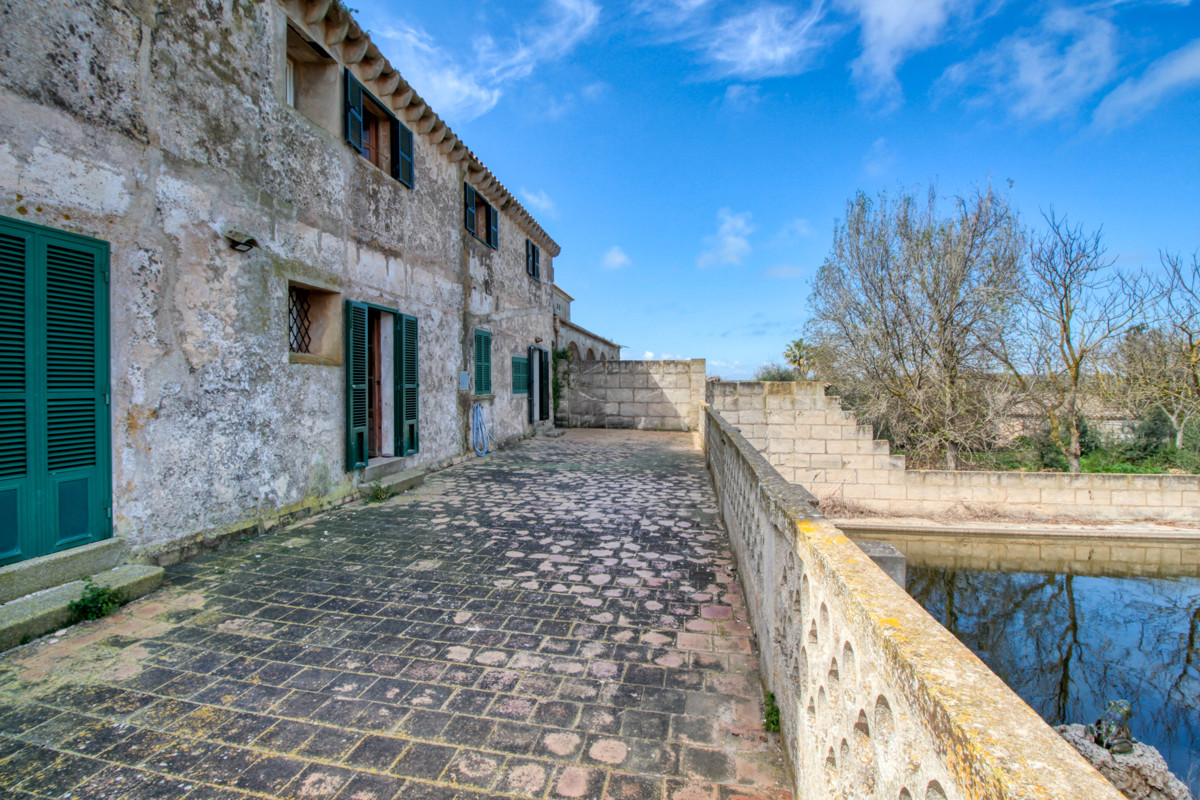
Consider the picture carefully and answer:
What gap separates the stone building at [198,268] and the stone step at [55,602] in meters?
0.30

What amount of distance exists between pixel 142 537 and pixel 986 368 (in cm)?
1625

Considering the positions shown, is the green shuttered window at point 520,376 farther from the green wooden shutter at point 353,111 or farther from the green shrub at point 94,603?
the green shrub at point 94,603

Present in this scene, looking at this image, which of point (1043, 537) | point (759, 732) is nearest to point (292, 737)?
point (759, 732)

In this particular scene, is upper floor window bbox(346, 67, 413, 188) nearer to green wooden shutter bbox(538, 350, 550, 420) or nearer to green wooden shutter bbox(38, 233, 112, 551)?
green wooden shutter bbox(38, 233, 112, 551)

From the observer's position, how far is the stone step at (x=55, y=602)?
2977mm

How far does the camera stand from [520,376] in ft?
40.8

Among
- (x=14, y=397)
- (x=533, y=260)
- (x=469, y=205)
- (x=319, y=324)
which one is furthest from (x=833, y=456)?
(x=14, y=397)

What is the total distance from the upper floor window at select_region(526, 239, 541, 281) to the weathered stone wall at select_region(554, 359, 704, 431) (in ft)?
9.38

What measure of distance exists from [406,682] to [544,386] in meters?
11.8

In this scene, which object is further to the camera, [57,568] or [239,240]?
[239,240]

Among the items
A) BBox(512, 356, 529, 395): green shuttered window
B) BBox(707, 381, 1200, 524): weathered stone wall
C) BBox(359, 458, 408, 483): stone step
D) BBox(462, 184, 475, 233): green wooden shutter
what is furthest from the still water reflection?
BBox(462, 184, 475, 233): green wooden shutter

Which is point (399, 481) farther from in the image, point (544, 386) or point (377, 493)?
point (544, 386)

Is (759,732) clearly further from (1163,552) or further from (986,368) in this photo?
(986,368)

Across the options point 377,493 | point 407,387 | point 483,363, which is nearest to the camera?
point 377,493
